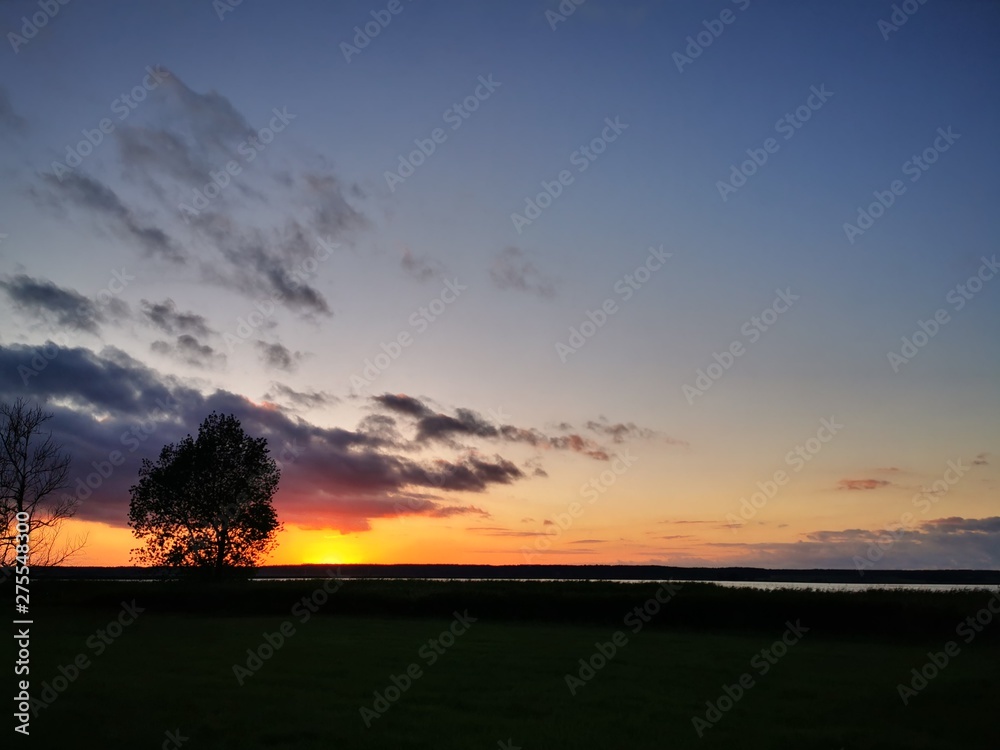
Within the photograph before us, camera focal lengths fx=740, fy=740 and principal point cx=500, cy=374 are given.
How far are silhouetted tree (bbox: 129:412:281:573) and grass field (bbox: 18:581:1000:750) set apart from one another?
16906 mm

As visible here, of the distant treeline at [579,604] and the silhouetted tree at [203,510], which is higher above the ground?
the silhouetted tree at [203,510]

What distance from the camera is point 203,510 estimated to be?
72188mm

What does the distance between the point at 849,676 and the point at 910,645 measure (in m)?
16.3

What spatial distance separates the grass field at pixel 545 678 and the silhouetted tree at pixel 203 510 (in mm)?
16906

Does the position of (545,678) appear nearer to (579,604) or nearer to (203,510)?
(579,604)

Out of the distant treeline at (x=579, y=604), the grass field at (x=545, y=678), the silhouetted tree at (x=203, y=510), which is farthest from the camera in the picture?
the silhouetted tree at (x=203, y=510)

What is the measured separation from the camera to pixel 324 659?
97.8ft

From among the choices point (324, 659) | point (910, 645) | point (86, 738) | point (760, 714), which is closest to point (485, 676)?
point (324, 659)

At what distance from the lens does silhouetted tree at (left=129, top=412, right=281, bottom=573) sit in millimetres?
71500

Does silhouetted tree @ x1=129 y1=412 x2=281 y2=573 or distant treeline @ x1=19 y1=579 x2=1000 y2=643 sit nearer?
distant treeline @ x1=19 y1=579 x2=1000 y2=643

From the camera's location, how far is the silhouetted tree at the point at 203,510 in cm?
7150

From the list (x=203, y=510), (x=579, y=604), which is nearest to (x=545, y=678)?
(x=579, y=604)

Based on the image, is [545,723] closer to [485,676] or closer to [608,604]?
[485,676]

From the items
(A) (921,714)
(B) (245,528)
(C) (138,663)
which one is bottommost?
(A) (921,714)
